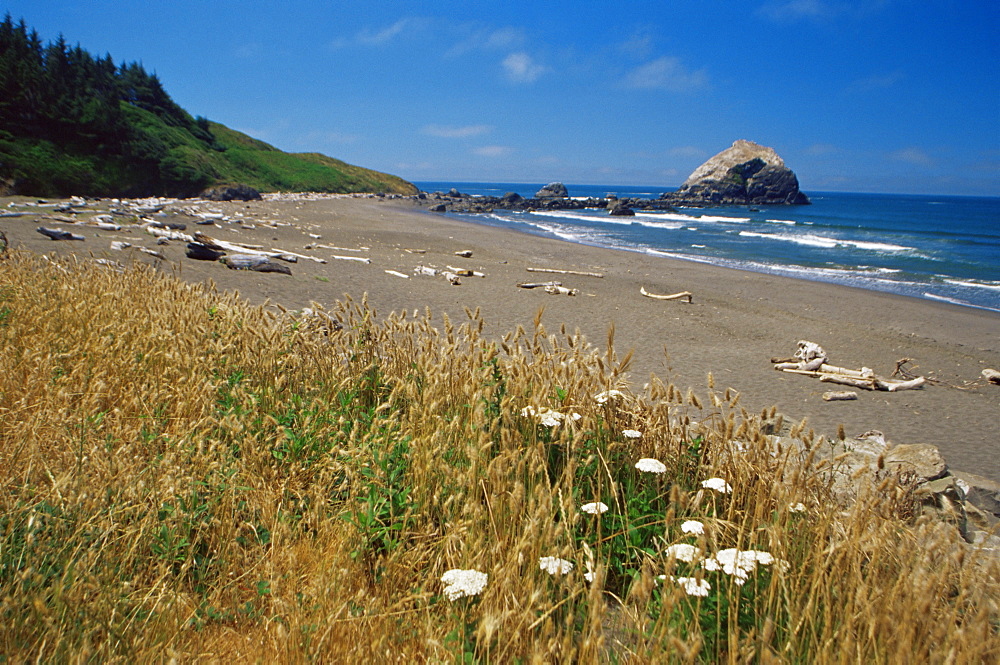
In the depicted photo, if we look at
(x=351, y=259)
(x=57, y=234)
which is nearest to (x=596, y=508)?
(x=57, y=234)

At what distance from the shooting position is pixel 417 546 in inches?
89.6

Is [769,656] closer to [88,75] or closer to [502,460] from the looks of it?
[502,460]

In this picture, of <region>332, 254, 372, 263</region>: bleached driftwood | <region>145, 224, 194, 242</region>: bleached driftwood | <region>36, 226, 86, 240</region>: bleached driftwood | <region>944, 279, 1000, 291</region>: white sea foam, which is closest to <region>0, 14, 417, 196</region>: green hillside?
<region>145, 224, 194, 242</region>: bleached driftwood

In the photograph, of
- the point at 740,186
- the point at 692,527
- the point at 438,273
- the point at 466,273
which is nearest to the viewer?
the point at 692,527

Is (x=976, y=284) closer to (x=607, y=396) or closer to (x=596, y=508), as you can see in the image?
(x=607, y=396)

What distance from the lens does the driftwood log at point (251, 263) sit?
35.9ft

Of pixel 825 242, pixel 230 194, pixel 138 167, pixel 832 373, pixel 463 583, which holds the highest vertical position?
pixel 138 167

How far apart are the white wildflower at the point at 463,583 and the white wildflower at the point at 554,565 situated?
0.21 meters

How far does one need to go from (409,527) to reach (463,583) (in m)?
0.68

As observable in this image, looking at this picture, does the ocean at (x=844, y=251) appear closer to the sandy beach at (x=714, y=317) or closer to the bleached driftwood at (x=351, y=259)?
the sandy beach at (x=714, y=317)

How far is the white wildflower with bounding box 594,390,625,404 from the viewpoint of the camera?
120 inches

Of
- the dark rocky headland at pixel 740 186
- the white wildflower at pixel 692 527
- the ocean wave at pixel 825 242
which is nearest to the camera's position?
the white wildflower at pixel 692 527

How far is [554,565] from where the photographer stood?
1.90 metres

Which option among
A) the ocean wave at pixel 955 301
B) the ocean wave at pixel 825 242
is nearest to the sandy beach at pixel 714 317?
the ocean wave at pixel 955 301
